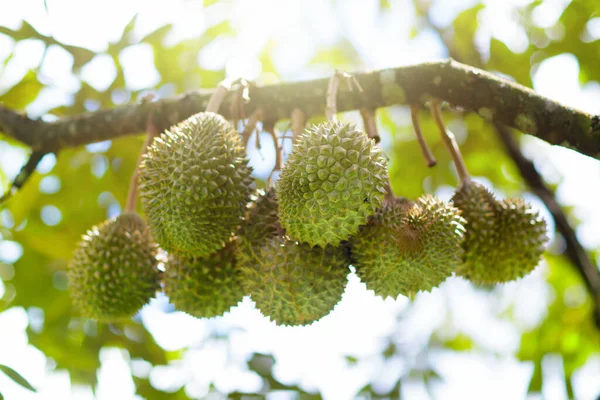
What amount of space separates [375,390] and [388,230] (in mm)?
2044

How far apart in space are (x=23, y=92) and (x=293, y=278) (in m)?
2.81

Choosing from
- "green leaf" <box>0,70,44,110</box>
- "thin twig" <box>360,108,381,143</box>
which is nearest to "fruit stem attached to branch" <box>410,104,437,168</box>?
"thin twig" <box>360,108,381,143</box>

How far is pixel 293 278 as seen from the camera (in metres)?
1.77

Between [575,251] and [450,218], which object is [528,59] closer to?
[575,251]

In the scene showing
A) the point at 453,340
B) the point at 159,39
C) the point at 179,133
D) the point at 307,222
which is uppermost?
the point at 159,39

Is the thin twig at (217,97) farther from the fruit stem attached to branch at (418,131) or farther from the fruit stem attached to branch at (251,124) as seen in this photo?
the fruit stem attached to branch at (418,131)

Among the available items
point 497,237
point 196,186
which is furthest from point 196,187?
point 497,237

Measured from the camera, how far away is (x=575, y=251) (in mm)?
3199

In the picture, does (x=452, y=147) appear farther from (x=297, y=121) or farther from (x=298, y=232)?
(x=298, y=232)

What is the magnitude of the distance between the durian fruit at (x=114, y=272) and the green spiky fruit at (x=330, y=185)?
0.88 m

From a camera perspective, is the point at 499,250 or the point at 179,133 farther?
the point at 499,250

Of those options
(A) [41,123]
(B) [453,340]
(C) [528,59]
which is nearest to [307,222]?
(A) [41,123]

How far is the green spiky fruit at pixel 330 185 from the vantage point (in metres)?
1.62

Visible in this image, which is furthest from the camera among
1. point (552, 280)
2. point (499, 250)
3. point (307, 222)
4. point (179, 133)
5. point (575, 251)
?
point (552, 280)
